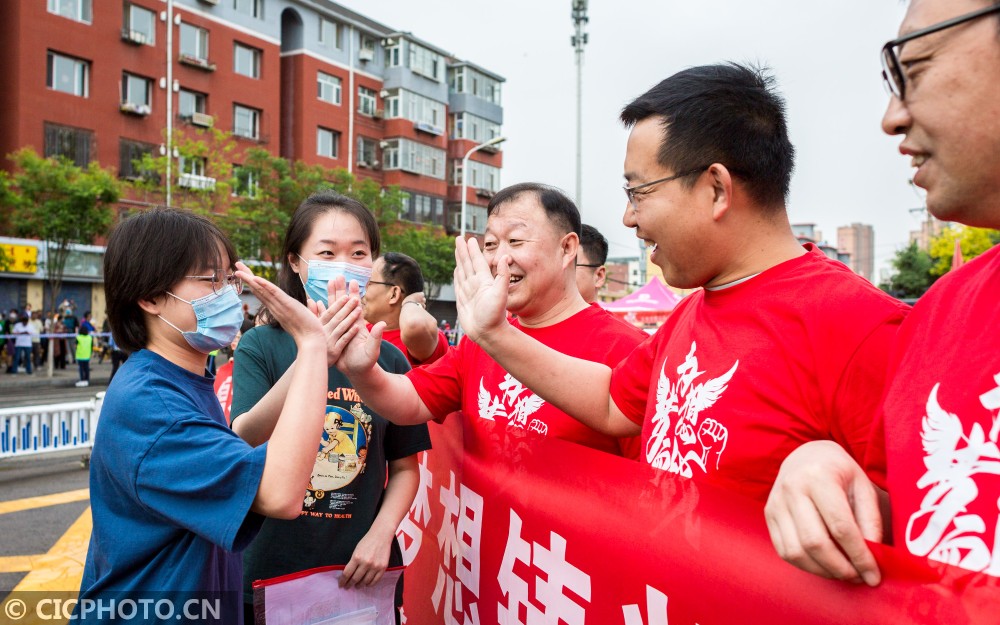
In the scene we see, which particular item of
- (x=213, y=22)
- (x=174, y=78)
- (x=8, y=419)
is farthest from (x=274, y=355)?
(x=213, y=22)

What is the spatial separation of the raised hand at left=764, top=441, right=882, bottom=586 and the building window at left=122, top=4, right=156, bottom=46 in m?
27.2

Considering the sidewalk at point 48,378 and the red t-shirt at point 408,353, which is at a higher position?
the red t-shirt at point 408,353

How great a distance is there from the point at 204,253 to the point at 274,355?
57 cm

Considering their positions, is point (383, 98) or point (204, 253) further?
point (383, 98)

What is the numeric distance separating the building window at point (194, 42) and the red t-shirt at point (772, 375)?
27778 mm

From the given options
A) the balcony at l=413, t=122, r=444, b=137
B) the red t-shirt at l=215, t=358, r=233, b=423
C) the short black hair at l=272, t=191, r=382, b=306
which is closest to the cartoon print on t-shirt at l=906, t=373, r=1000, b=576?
the short black hair at l=272, t=191, r=382, b=306

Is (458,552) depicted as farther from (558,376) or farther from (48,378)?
(48,378)

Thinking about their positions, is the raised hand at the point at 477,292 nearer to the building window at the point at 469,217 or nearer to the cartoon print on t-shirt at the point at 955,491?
the cartoon print on t-shirt at the point at 955,491

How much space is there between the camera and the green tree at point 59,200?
18719 mm

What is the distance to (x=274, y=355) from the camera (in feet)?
8.03

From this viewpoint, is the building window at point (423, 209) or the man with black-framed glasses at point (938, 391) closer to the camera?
the man with black-framed glasses at point (938, 391)

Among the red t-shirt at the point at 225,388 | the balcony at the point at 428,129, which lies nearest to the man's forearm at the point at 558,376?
the red t-shirt at the point at 225,388

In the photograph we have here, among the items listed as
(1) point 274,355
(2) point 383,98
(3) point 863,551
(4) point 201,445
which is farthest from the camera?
(2) point 383,98

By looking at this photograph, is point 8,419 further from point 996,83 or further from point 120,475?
point 996,83
